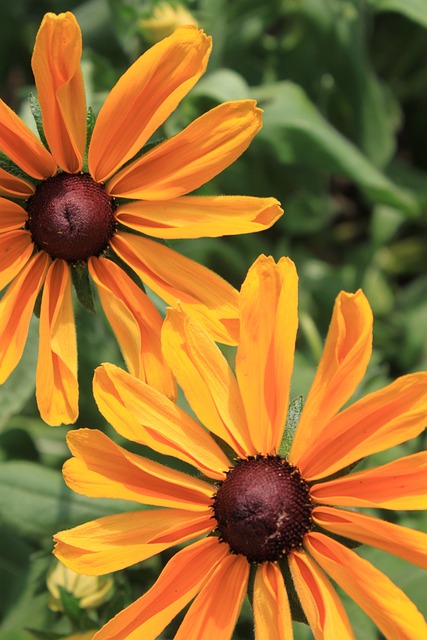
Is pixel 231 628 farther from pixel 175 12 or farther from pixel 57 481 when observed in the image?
pixel 175 12

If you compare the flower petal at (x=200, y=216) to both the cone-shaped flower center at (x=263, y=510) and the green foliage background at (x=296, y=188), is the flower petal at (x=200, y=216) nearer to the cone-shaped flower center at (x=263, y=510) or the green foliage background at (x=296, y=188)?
the cone-shaped flower center at (x=263, y=510)

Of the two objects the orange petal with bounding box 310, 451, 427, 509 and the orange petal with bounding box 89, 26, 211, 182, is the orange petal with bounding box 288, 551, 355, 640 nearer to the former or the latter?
the orange petal with bounding box 310, 451, 427, 509

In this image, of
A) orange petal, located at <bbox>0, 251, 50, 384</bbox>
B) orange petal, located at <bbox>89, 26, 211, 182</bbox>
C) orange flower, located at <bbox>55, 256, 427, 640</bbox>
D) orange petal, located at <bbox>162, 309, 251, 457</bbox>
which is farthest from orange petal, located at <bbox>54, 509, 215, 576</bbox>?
orange petal, located at <bbox>89, 26, 211, 182</bbox>

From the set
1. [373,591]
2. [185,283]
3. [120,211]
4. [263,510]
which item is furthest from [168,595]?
[120,211]

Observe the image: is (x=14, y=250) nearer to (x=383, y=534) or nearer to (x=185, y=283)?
(x=185, y=283)

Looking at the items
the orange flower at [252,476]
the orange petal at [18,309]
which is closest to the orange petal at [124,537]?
the orange flower at [252,476]
